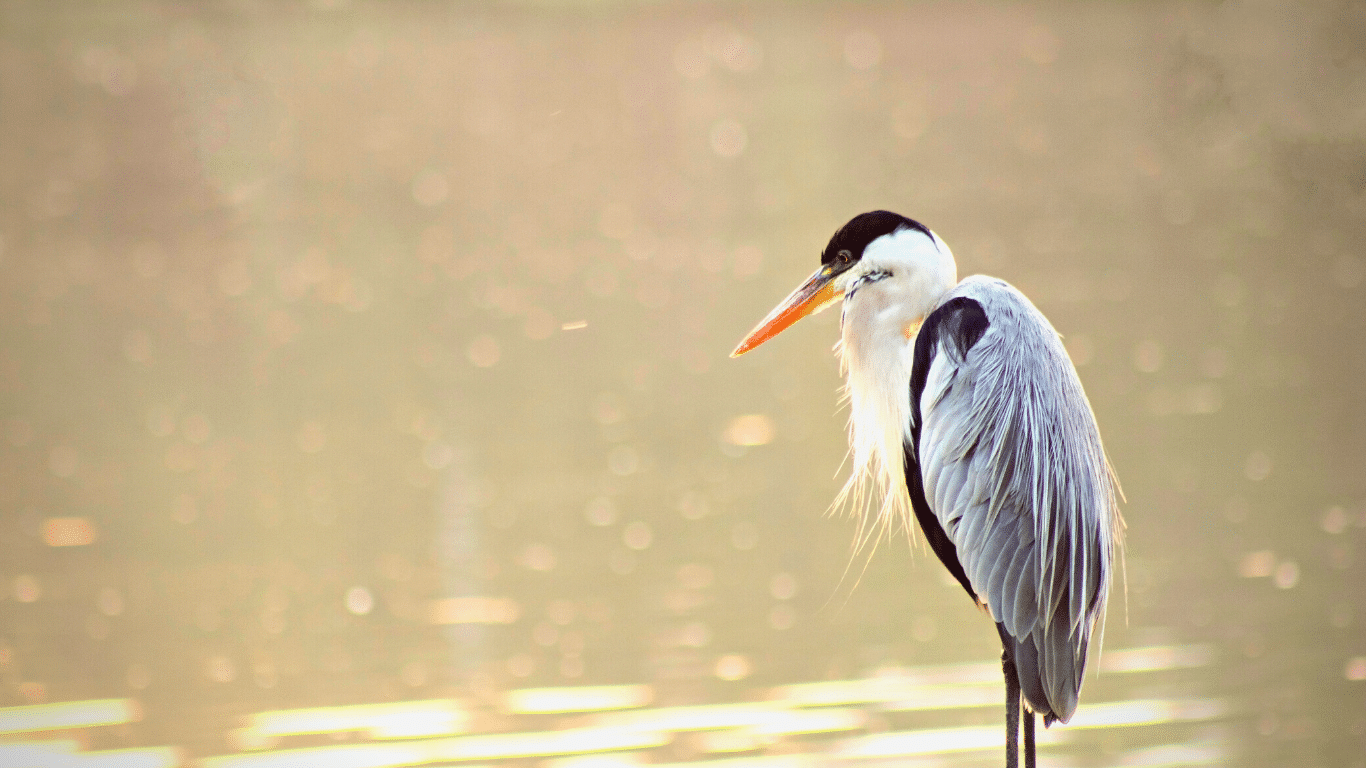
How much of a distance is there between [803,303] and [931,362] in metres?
0.47

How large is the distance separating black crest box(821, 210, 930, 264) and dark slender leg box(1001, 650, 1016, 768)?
3.46ft

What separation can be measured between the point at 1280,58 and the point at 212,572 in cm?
1459

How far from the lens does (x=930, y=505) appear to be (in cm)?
426

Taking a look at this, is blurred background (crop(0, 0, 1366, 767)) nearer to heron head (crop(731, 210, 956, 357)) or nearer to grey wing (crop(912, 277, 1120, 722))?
grey wing (crop(912, 277, 1120, 722))

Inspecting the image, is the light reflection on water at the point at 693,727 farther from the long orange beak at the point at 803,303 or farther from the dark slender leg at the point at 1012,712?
the long orange beak at the point at 803,303

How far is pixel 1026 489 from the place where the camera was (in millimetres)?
4023

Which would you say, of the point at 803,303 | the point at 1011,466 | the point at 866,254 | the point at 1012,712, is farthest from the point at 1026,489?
the point at 803,303

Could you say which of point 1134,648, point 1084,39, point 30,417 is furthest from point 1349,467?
point 1084,39

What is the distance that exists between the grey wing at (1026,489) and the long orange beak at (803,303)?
44 centimetres

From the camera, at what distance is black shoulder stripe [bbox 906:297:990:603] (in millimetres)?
4125

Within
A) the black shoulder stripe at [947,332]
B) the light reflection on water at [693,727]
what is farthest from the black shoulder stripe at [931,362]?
the light reflection on water at [693,727]

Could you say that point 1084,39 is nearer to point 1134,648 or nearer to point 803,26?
point 803,26

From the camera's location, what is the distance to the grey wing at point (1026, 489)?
4000 millimetres

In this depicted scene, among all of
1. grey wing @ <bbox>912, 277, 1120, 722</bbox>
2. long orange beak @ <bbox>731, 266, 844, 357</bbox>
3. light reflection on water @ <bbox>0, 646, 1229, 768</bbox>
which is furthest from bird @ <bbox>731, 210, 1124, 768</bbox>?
light reflection on water @ <bbox>0, 646, 1229, 768</bbox>
